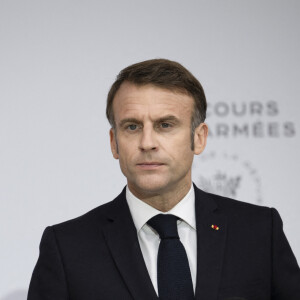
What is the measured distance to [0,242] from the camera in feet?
9.19

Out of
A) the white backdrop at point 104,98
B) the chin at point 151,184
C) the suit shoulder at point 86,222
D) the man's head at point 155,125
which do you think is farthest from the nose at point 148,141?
the white backdrop at point 104,98

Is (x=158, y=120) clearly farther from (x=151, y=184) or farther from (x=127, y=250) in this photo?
(x=127, y=250)

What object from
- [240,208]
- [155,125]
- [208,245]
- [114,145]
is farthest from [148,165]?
[240,208]

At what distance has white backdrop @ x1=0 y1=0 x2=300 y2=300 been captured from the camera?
9.41ft

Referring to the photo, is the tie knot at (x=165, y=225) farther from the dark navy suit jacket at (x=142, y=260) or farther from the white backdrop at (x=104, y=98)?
the white backdrop at (x=104, y=98)

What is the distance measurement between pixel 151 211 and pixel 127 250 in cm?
16

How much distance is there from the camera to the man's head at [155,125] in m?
1.91

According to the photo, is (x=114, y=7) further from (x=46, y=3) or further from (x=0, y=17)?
(x=0, y=17)

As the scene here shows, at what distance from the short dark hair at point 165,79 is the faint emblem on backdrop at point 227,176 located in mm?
911

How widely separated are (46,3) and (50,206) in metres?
1.06

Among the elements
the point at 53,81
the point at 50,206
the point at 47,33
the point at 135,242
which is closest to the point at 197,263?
the point at 135,242

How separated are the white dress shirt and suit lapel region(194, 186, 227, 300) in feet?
0.10

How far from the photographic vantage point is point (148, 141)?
188cm

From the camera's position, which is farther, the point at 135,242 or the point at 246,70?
the point at 246,70
